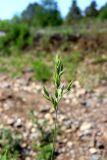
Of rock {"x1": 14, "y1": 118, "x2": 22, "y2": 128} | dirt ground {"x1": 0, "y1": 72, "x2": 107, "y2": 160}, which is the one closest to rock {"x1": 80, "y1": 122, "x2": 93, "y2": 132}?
dirt ground {"x1": 0, "y1": 72, "x2": 107, "y2": 160}

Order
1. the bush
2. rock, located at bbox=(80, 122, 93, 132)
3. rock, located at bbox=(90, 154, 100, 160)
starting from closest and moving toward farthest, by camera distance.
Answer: rock, located at bbox=(90, 154, 100, 160)
rock, located at bbox=(80, 122, 93, 132)
the bush

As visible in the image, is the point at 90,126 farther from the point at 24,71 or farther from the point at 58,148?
the point at 24,71

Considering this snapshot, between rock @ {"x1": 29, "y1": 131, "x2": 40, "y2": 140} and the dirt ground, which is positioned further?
rock @ {"x1": 29, "y1": 131, "x2": 40, "y2": 140}

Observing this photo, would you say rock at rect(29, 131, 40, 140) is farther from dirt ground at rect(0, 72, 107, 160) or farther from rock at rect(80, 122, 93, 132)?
rock at rect(80, 122, 93, 132)

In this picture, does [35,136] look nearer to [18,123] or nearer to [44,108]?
[18,123]

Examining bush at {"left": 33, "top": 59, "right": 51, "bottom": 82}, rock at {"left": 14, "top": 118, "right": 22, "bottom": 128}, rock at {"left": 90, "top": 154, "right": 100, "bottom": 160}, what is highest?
bush at {"left": 33, "top": 59, "right": 51, "bottom": 82}

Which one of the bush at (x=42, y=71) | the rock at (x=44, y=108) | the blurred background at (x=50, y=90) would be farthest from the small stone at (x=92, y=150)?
the bush at (x=42, y=71)

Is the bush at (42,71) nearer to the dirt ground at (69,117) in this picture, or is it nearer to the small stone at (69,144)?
the dirt ground at (69,117)

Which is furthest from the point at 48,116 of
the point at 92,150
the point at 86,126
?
the point at 92,150
